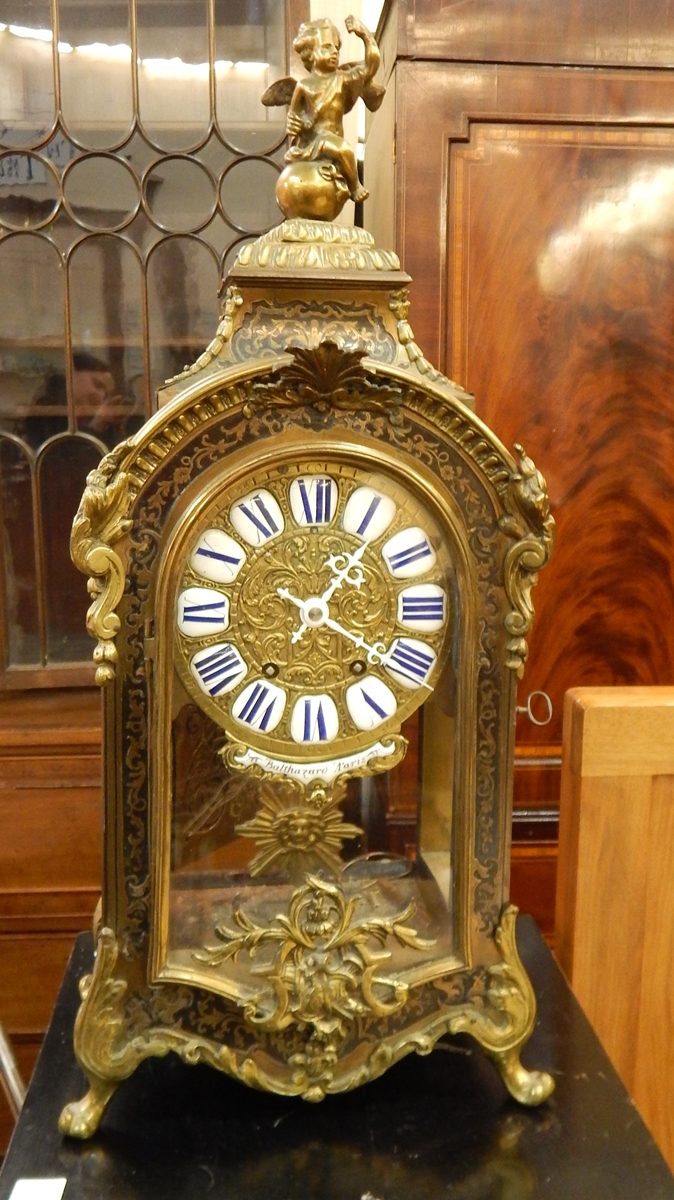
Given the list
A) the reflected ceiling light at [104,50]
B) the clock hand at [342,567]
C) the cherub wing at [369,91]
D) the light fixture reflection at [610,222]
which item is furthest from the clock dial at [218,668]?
the reflected ceiling light at [104,50]

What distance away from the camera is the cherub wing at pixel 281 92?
0.93 metres

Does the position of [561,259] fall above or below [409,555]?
above

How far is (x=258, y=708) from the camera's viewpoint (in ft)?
2.92

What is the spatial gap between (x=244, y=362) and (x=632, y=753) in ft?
2.10

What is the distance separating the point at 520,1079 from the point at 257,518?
618mm

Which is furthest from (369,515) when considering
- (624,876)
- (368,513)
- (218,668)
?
(624,876)

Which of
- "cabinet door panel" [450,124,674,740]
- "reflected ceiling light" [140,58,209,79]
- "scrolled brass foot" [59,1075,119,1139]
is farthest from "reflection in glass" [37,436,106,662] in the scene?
"scrolled brass foot" [59,1075,119,1139]

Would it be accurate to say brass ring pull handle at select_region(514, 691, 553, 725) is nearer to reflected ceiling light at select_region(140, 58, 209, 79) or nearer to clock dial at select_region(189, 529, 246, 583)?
clock dial at select_region(189, 529, 246, 583)

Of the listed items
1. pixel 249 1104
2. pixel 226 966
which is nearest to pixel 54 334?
pixel 226 966

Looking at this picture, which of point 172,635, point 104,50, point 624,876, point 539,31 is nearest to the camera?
point 172,635

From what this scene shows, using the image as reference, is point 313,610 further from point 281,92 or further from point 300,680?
point 281,92

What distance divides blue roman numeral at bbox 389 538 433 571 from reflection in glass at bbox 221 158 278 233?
36.2 inches

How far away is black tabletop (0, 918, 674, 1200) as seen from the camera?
2.66 ft

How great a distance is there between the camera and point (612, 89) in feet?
4.16
